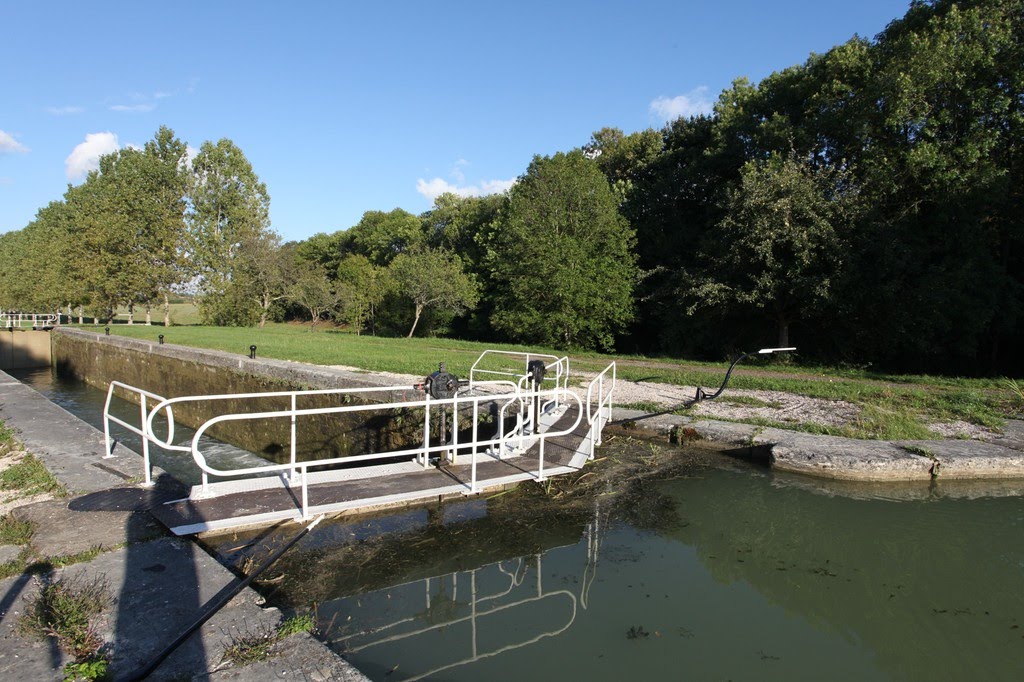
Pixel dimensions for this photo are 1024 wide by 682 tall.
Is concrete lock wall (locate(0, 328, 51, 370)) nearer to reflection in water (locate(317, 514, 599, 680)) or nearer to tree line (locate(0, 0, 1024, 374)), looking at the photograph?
tree line (locate(0, 0, 1024, 374))

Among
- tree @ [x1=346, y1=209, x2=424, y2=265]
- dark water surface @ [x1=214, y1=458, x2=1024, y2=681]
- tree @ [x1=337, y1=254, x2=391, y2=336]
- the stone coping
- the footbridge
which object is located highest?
tree @ [x1=346, y1=209, x2=424, y2=265]

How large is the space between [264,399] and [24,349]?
2761 cm

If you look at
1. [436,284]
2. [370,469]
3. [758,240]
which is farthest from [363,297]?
[370,469]

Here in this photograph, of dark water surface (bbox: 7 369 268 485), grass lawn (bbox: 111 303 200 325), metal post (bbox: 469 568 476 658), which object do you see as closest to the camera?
metal post (bbox: 469 568 476 658)

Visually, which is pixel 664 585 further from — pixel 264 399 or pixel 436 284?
pixel 436 284

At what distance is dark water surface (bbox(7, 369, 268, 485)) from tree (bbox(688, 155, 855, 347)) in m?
14.5

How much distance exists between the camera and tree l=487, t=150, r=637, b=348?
81.3 feet

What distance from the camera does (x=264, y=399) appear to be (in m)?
13.7

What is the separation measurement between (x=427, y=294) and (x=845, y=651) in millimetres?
30100

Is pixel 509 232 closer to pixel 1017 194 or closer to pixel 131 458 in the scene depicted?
pixel 1017 194

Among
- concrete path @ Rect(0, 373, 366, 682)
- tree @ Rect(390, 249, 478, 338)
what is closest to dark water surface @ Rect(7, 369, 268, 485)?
concrete path @ Rect(0, 373, 366, 682)

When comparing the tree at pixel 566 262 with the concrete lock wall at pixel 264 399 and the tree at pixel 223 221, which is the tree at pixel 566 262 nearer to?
the concrete lock wall at pixel 264 399

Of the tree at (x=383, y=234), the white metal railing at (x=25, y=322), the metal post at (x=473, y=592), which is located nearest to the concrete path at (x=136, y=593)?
the metal post at (x=473, y=592)

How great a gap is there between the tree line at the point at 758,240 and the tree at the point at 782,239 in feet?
0.22
